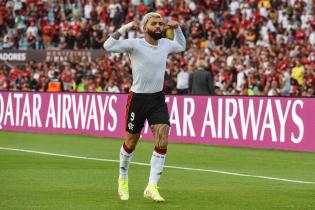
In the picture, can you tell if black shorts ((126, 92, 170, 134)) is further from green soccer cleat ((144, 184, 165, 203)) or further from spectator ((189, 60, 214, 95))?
spectator ((189, 60, 214, 95))

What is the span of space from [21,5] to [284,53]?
17841mm

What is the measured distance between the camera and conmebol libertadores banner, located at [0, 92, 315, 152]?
2291 centimetres

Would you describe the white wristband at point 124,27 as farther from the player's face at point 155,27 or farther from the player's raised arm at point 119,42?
the player's face at point 155,27

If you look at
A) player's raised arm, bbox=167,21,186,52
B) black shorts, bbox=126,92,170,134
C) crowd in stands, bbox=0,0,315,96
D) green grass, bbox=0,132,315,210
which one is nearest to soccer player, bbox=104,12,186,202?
black shorts, bbox=126,92,170,134

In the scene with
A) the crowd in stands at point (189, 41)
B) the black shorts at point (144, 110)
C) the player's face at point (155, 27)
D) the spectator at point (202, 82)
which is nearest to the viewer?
the player's face at point (155, 27)

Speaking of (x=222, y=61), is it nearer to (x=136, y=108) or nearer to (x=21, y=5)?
(x=21, y=5)

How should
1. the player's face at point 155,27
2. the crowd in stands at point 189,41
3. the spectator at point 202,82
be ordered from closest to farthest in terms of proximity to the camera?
1. the player's face at point 155,27
2. the spectator at point 202,82
3. the crowd in stands at point 189,41

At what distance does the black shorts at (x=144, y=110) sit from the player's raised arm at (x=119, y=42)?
605 mm

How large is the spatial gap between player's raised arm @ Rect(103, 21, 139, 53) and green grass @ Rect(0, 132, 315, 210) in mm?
1911

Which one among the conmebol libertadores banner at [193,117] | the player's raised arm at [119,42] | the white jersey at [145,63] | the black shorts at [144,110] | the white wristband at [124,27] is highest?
the white wristband at [124,27]

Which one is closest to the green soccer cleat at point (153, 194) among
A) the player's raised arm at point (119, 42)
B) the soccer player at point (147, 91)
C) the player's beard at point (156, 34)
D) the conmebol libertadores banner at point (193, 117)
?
the soccer player at point (147, 91)

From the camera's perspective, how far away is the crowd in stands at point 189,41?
100ft

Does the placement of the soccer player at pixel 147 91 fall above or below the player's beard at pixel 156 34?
below

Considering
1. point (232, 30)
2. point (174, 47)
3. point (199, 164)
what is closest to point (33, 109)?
point (232, 30)
